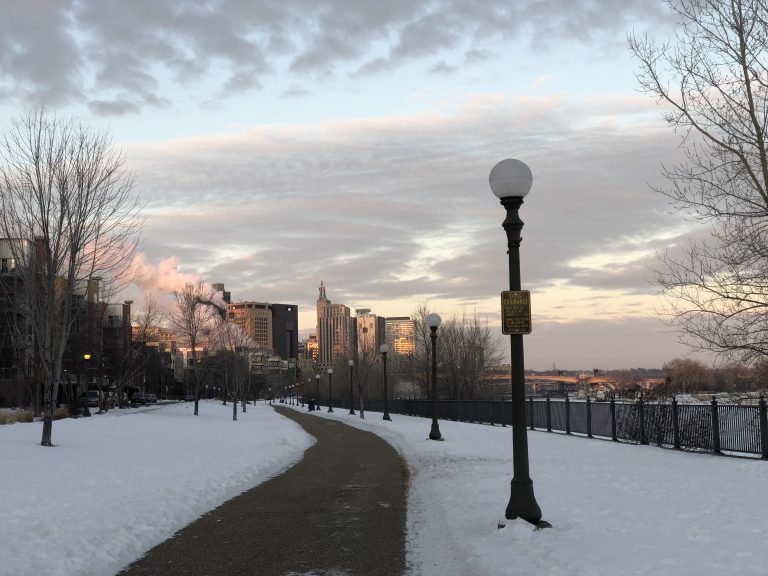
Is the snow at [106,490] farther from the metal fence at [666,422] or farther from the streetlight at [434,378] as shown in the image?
the metal fence at [666,422]

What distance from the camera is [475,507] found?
1057cm

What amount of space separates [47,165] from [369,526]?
1664 centimetres

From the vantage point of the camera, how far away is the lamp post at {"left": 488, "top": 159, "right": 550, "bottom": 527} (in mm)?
8758

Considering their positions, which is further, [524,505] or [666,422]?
[666,422]

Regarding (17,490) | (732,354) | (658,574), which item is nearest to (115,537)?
(17,490)

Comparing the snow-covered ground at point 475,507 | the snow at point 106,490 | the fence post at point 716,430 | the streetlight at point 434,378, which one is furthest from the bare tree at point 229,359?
the fence post at point 716,430

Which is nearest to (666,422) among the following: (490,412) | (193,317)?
(490,412)

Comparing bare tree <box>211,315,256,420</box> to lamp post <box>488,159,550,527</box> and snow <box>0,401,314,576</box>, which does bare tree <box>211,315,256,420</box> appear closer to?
snow <box>0,401,314,576</box>

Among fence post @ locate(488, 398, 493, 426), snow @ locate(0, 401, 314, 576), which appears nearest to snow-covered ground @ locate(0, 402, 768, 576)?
snow @ locate(0, 401, 314, 576)

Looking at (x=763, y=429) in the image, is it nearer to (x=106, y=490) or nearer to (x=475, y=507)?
(x=475, y=507)

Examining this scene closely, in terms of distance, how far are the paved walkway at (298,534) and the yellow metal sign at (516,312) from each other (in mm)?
Answer: 2990

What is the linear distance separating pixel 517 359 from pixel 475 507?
2.84m

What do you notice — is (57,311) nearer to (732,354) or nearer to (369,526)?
(369,526)

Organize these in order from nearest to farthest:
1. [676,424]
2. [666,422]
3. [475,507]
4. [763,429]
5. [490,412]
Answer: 1. [475,507]
2. [763,429]
3. [676,424]
4. [666,422]
5. [490,412]
